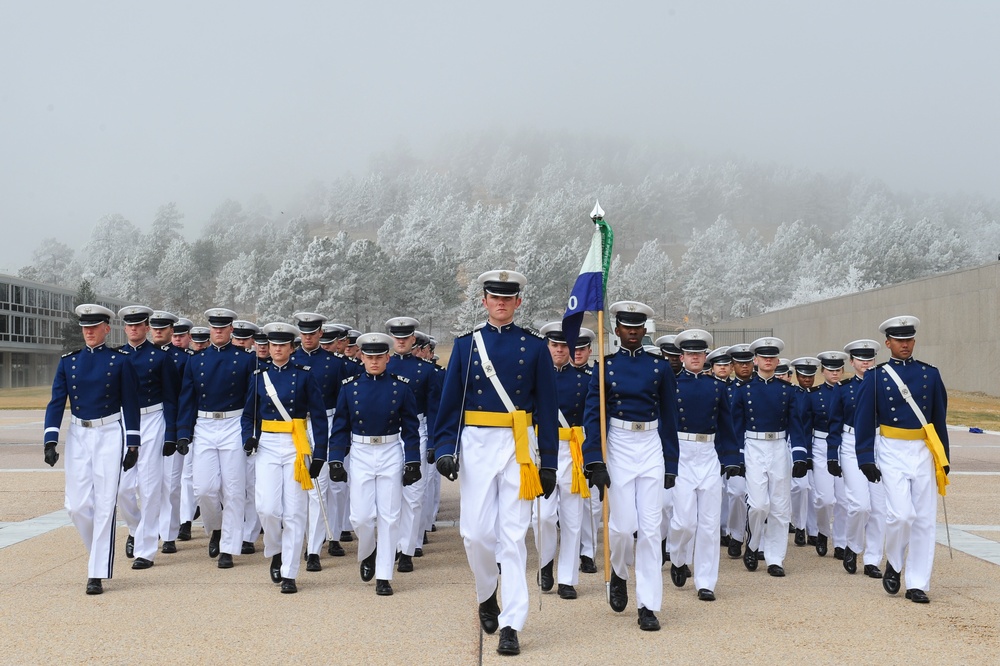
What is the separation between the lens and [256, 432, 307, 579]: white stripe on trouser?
738 centimetres

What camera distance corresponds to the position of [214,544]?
8859 millimetres

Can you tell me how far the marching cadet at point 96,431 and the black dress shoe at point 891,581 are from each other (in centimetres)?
611

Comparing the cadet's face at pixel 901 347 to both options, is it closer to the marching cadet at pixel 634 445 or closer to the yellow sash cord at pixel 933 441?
the yellow sash cord at pixel 933 441

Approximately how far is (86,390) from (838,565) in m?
6.90

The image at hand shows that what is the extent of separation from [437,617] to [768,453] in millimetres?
3690

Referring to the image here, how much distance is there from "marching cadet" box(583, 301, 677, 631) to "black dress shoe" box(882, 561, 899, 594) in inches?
83.8

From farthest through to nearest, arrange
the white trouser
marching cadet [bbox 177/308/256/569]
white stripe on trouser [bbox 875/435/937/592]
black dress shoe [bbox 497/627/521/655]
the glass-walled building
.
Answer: the glass-walled building
the white trouser
marching cadet [bbox 177/308/256/569]
white stripe on trouser [bbox 875/435/937/592]
black dress shoe [bbox 497/627/521/655]

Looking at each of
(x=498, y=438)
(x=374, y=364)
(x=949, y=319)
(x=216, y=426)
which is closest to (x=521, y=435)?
(x=498, y=438)

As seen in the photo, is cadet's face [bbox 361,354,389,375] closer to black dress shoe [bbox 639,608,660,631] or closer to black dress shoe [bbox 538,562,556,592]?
black dress shoe [bbox 538,562,556,592]

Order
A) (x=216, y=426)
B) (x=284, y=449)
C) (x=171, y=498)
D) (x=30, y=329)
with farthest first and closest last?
(x=30, y=329) → (x=171, y=498) → (x=216, y=426) → (x=284, y=449)

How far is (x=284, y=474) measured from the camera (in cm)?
760

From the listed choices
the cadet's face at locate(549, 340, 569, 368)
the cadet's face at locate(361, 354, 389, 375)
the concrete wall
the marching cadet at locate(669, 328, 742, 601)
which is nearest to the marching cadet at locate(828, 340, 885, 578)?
the marching cadet at locate(669, 328, 742, 601)

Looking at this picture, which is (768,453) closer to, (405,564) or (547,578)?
(547,578)

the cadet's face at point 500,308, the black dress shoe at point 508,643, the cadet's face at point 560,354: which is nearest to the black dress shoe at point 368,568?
the cadet's face at point 560,354
